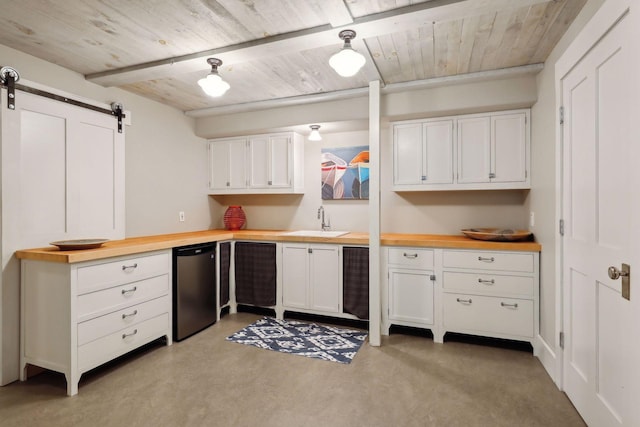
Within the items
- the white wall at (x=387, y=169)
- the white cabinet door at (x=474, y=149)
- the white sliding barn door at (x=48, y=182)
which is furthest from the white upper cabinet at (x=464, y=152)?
the white sliding barn door at (x=48, y=182)

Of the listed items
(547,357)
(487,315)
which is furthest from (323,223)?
(547,357)

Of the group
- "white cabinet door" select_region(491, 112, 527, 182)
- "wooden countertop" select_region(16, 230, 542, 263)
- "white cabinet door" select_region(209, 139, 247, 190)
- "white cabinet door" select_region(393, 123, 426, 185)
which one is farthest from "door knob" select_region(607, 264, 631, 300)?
"white cabinet door" select_region(209, 139, 247, 190)

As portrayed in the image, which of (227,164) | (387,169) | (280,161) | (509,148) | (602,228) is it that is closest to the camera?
(602,228)

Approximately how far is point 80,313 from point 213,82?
6.08 feet

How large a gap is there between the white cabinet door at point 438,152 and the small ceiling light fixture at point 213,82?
6.44 ft

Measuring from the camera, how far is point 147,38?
224 centimetres

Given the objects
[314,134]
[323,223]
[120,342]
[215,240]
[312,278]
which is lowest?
[120,342]

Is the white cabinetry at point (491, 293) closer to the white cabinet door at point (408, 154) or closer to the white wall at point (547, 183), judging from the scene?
the white wall at point (547, 183)

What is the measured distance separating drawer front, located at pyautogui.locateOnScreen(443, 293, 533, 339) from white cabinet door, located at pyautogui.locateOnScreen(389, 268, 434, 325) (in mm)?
156

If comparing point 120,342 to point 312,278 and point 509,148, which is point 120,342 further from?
point 509,148

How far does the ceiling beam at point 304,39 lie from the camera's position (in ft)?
5.92

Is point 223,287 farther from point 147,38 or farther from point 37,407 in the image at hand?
point 147,38

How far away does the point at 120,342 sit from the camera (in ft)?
8.04

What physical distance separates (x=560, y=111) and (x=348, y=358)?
2352mm
